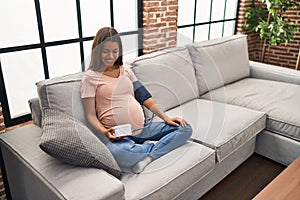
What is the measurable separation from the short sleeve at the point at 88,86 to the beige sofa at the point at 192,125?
0.20ft

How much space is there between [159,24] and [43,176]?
1.99 m

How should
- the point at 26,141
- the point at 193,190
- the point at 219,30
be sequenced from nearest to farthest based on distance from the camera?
1. the point at 26,141
2. the point at 193,190
3. the point at 219,30

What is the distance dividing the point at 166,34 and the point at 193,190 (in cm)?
171

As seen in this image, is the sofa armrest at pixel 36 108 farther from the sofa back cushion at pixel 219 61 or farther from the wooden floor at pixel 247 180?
the sofa back cushion at pixel 219 61

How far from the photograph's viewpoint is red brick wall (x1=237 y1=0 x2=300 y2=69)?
418 centimetres

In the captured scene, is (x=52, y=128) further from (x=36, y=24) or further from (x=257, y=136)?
(x=257, y=136)

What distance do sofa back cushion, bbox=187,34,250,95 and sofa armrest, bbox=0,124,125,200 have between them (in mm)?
1509

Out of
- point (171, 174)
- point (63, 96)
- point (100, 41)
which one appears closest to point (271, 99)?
point (171, 174)

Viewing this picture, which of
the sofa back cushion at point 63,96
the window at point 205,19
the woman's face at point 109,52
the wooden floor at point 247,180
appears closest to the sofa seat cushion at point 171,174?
the wooden floor at point 247,180

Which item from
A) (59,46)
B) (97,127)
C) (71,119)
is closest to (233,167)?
(97,127)

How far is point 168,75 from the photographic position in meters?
2.30

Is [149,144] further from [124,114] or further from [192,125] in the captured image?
[192,125]

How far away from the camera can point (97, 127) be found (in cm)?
164

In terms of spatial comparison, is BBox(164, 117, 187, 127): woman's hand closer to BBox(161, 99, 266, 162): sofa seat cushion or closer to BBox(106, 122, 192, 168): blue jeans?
BBox(106, 122, 192, 168): blue jeans
